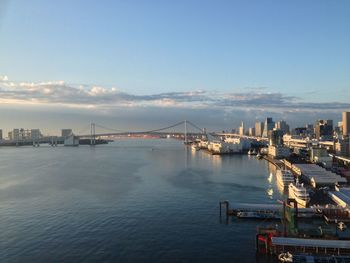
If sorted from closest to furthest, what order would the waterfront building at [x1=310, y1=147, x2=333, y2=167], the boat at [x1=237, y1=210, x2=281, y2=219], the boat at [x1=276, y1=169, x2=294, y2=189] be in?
the boat at [x1=237, y1=210, x2=281, y2=219], the boat at [x1=276, y1=169, x2=294, y2=189], the waterfront building at [x1=310, y1=147, x2=333, y2=167]

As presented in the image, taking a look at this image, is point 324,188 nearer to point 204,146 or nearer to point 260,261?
point 260,261

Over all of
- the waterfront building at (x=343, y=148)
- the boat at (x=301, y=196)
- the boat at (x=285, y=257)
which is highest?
the waterfront building at (x=343, y=148)

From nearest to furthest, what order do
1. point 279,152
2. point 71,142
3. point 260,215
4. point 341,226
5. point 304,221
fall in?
point 341,226, point 304,221, point 260,215, point 279,152, point 71,142

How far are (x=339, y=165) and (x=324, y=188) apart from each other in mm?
8421

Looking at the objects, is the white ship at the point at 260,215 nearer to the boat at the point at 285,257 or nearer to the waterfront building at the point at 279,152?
the boat at the point at 285,257

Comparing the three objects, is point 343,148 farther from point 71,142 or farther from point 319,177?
point 71,142

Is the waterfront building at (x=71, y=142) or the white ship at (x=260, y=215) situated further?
the waterfront building at (x=71, y=142)

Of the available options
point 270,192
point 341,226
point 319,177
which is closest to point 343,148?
point 319,177

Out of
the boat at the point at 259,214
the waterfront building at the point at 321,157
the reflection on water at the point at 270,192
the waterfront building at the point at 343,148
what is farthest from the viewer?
the waterfront building at the point at 343,148

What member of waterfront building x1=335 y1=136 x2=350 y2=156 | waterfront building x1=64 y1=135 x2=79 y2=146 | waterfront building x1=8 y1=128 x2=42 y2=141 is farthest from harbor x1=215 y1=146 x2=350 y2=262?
waterfront building x1=8 y1=128 x2=42 y2=141

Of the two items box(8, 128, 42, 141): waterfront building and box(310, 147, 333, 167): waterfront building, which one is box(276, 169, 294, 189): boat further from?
box(8, 128, 42, 141): waterfront building

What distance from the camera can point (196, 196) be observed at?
12.2 metres

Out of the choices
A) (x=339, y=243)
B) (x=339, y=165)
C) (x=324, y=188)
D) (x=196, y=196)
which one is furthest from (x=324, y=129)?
(x=339, y=243)

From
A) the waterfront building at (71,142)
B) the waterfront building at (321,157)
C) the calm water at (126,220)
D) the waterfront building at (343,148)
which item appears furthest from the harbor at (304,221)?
the waterfront building at (71,142)
